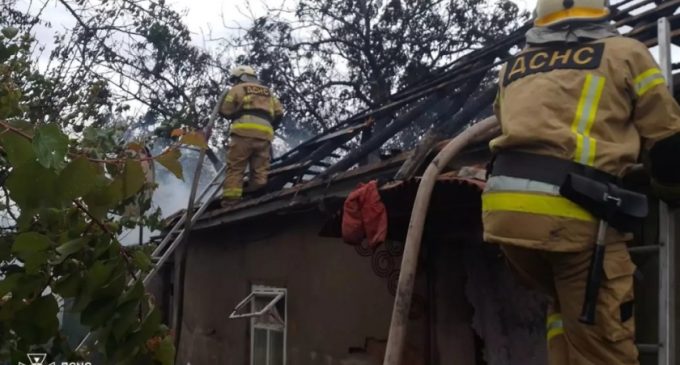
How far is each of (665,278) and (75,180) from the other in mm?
2318

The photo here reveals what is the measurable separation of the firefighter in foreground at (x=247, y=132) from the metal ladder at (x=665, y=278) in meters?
5.00

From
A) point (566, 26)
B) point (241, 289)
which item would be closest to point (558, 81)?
point (566, 26)

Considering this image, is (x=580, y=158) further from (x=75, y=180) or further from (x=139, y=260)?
(x=75, y=180)

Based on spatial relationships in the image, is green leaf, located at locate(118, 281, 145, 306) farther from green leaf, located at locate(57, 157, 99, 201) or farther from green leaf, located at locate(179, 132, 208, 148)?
green leaf, located at locate(179, 132, 208, 148)

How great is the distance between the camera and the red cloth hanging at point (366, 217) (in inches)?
168

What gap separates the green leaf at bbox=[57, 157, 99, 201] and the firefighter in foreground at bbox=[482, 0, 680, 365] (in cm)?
174

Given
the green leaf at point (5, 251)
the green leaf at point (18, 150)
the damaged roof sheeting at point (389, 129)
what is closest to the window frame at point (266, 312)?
the damaged roof sheeting at point (389, 129)

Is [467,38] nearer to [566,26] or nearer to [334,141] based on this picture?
[334,141]

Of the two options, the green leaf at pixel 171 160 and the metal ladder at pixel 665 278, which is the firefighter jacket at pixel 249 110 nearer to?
the metal ladder at pixel 665 278

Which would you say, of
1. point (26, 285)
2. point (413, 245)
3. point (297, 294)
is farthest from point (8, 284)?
point (297, 294)

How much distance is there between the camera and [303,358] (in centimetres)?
684

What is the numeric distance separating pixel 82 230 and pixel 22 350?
370 mm

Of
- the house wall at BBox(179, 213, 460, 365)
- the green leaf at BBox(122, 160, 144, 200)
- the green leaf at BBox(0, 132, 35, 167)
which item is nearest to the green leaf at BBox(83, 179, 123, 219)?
the green leaf at BBox(122, 160, 144, 200)

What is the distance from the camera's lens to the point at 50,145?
6.39 feet
